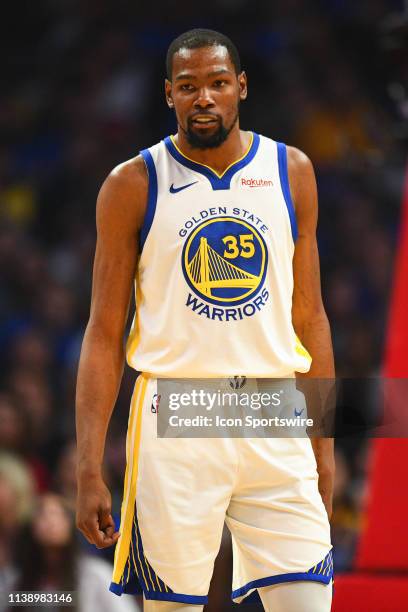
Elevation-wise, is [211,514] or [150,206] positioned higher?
[150,206]

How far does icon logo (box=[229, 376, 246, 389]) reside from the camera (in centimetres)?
280

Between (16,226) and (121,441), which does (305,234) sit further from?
(16,226)

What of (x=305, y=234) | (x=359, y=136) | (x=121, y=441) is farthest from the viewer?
(x=359, y=136)

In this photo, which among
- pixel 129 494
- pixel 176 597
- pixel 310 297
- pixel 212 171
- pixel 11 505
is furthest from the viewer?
pixel 11 505

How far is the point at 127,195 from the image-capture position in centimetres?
289

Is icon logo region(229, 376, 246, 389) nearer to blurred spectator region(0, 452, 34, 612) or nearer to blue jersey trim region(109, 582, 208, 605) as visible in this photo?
blue jersey trim region(109, 582, 208, 605)

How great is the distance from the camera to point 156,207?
9.44 feet

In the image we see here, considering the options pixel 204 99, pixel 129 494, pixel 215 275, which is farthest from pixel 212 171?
pixel 129 494

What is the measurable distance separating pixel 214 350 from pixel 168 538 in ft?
1.55

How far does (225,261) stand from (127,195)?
0.31m

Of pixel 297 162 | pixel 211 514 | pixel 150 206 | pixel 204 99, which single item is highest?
pixel 204 99

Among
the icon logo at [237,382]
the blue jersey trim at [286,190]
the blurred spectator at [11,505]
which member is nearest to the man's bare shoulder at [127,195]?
the blue jersey trim at [286,190]

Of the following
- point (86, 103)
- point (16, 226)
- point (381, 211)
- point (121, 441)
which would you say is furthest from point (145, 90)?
point (121, 441)

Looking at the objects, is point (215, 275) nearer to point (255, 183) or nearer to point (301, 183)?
point (255, 183)
